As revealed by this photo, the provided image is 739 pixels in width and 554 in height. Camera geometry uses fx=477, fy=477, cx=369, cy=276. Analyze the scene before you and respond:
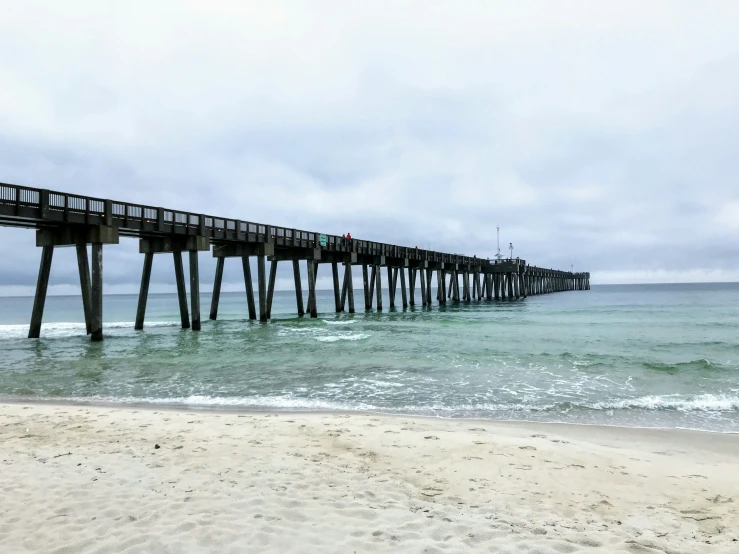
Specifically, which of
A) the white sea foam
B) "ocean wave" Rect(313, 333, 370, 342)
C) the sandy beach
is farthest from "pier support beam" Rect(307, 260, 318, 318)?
the sandy beach

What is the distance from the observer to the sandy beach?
3.80 metres

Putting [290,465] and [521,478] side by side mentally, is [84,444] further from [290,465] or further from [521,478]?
[521,478]

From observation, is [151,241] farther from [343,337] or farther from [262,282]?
[343,337]

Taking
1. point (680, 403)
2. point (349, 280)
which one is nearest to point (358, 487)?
point (680, 403)

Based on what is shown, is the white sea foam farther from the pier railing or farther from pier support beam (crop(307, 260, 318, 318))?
pier support beam (crop(307, 260, 318, 318))

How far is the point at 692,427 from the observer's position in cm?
840

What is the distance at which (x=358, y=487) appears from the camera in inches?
199

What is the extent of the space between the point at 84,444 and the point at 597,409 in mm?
9171

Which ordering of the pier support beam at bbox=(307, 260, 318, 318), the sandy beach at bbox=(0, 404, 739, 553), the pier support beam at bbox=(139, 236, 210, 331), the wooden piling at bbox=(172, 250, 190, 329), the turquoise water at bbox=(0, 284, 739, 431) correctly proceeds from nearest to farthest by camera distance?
the sandy beach at bbox=(0, 404, 739, 553), the turquoise water at bbox=(0, 284, 739, 431), the pier support beam at bbox=(139, 236, 210, 331), the wooden piling at bbox=(172, 250, 190, 329), the pier support beam at bbox=(307, 260, 318, 318)

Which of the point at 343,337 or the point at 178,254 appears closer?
the point at 343,337

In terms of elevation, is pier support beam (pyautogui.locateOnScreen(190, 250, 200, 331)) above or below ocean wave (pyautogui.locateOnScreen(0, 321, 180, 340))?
above

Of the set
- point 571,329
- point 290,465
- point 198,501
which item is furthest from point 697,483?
point 571,329

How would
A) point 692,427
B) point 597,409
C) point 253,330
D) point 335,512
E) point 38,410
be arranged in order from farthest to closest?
point 253,330 < point 597,409 < point 38,410 < point 692,427 < point 335,512

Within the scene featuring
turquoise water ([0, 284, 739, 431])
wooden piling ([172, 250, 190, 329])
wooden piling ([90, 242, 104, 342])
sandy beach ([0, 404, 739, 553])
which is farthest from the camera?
wooden piling ([172, 250, 190, 329])
